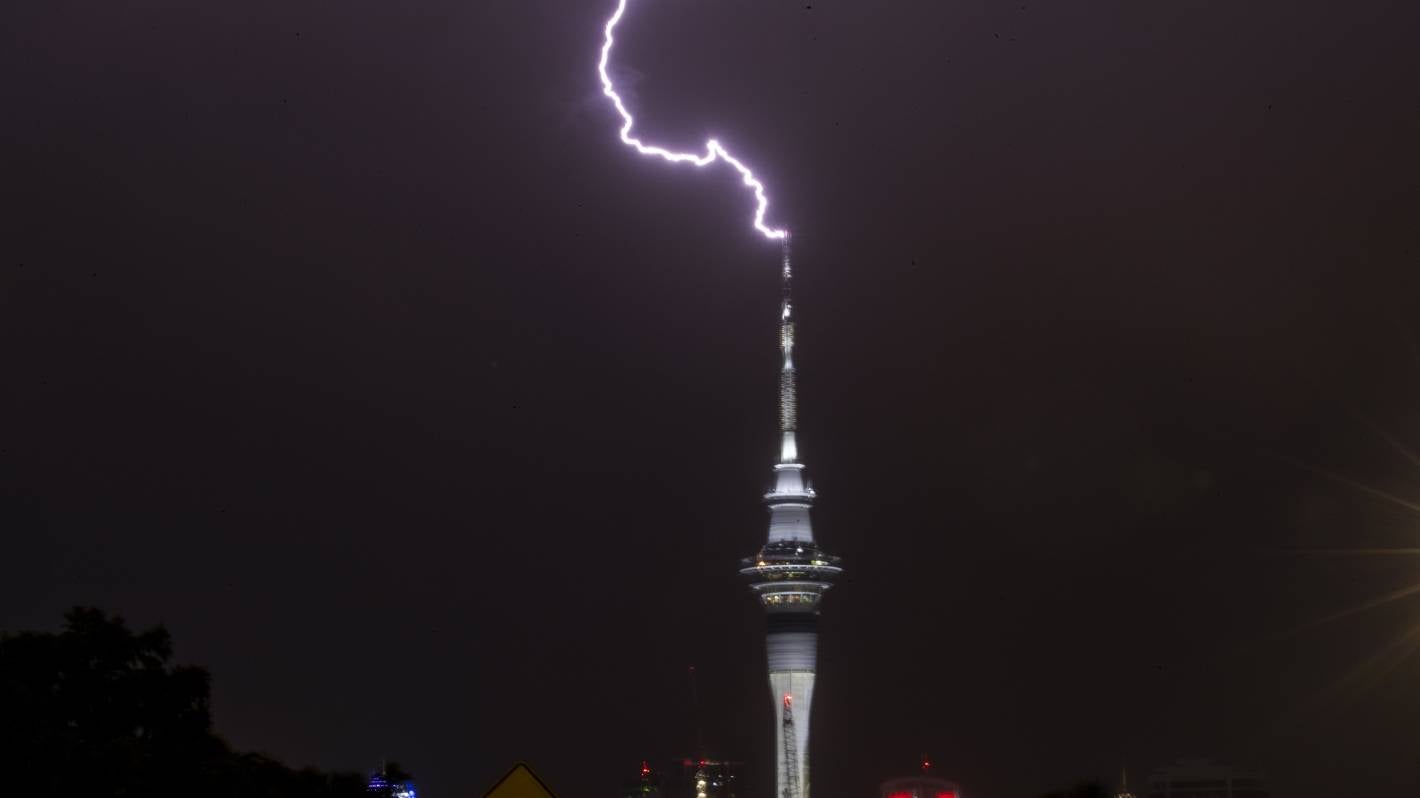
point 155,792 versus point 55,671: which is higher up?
point 55,671

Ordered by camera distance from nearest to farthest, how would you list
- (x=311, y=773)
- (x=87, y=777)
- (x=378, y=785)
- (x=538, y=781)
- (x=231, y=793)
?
(x=538, y=781)
(x=87, y=777)
(x=231, y=793)
(x=311, y=773)
(x=378, y=785)

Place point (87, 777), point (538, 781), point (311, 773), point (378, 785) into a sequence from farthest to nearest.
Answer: point (378, 785) → point (311, 773) → point (87, 777) → point (538, 781)

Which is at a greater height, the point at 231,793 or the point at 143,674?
the point at 143,674

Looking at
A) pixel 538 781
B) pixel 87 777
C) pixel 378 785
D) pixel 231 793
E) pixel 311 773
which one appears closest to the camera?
pixel 538 781

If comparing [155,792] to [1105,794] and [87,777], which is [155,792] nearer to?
[87,777]

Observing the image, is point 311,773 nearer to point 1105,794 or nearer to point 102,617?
point 102,617

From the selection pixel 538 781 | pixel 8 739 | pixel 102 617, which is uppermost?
pixel 102 617

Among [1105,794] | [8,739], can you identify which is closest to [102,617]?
[8,739]

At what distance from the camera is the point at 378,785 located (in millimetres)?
40031

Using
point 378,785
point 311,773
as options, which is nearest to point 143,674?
point 311,773

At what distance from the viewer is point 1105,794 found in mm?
40250

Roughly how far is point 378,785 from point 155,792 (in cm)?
881

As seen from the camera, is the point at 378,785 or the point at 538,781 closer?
the point at 538,781

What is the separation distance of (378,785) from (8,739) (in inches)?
401
